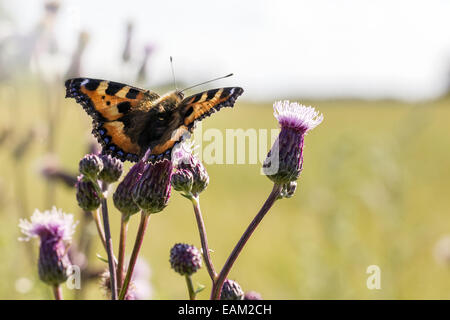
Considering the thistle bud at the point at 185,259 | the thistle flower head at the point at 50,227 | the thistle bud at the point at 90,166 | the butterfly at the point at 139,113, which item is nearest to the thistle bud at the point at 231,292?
the thistle bud at the point at 185,259

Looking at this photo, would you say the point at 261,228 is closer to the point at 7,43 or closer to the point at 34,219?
the point at 7,43

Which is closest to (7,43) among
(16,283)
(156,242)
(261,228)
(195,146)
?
(16,283)

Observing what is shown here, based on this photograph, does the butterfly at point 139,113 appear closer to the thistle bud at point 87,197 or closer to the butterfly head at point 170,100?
the butterfly head at point 170,100

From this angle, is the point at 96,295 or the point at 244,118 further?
the point at 244,118

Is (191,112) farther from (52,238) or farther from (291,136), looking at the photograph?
(52,238)

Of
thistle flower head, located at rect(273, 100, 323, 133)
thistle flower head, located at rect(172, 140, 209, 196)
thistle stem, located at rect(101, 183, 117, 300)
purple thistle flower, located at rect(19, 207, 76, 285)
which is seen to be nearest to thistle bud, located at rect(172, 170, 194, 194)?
thistle flower head, located at rect(172, 140, 209, 196)
